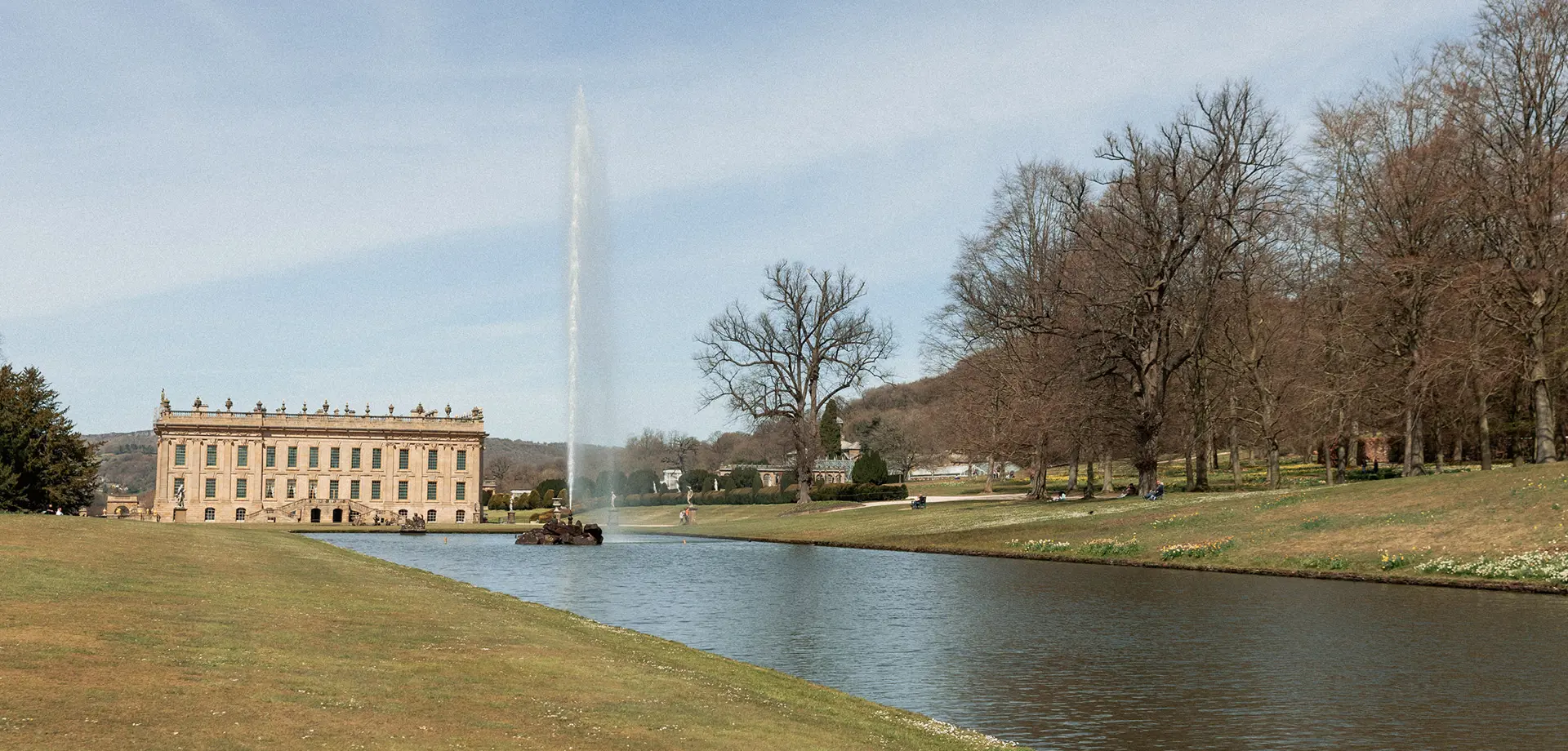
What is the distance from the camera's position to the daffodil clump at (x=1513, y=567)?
29.2m

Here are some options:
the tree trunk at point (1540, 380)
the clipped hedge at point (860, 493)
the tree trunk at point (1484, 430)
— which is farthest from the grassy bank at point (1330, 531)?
the clipped hedge at point (860, 493)

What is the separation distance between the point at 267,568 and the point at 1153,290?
136 feet

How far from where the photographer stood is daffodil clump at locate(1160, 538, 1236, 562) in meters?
39.0

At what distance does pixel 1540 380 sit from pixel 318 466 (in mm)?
105988

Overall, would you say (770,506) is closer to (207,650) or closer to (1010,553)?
(1010,553)

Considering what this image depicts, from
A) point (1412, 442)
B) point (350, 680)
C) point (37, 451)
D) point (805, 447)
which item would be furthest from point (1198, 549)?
point (37, 451)

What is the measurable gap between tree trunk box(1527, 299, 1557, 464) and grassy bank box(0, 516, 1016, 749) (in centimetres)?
3666

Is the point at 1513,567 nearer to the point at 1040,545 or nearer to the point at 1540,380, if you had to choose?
the point at 1540,380

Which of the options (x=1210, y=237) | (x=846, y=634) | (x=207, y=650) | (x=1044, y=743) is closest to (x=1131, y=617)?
(x=846, y=634)

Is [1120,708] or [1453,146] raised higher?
[1453,146]

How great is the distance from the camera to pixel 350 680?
12.7 meters

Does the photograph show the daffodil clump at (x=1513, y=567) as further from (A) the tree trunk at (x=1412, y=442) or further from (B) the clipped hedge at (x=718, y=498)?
(B) the clipped hedge at (x=718, y=498)

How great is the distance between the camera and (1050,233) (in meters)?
70.1

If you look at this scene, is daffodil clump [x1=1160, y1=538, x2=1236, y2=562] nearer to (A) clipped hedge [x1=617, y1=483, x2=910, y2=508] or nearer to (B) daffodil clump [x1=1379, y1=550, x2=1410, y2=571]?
(B) daffodil clump [x1=1379, y1=550, x2=1410, y2=571]
